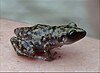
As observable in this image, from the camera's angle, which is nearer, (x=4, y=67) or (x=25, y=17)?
(x=4, y=67)

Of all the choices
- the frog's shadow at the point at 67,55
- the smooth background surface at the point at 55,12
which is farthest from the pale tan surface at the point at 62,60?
the smooth background surface at the point at 55,12

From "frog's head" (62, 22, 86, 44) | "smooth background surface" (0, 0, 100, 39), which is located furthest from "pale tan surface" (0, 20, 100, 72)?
"smooth background surface" (0, 0, 100, 39)

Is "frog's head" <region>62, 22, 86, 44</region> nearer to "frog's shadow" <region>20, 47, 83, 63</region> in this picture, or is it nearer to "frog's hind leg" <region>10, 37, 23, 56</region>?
"frog's shadow" <region>20, 47, 83, 63</region>

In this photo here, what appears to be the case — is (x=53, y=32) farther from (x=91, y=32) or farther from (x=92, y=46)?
(x=91, y=32)

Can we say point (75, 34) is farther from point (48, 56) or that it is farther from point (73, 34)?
point (48, 56)

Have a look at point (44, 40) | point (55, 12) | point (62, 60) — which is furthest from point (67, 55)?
point (55, 12)

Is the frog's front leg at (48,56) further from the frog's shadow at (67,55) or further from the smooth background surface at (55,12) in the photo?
the smooth background surface at (55,12)

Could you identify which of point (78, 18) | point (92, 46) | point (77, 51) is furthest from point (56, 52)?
point (78, 18)
